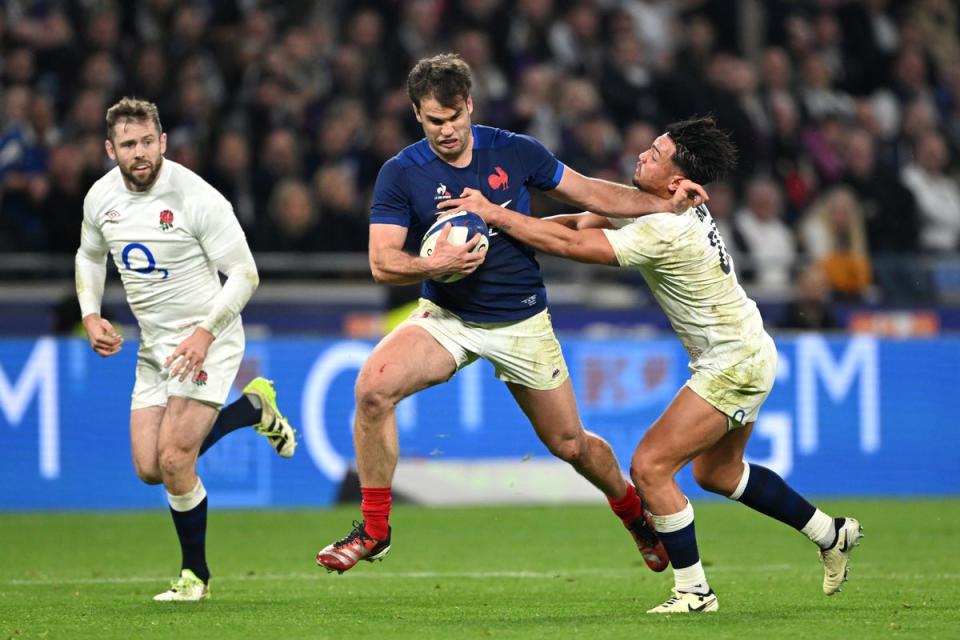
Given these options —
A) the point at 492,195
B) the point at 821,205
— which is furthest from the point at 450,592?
the point at 821,205

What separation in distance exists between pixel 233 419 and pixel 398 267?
6.83ft

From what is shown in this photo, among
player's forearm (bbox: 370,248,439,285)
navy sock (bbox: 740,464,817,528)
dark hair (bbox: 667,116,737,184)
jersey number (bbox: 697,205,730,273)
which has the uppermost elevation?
dark hair (bbox: 667,116,737,184)

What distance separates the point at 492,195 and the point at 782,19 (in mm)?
11445

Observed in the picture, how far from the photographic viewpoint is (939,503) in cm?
1291

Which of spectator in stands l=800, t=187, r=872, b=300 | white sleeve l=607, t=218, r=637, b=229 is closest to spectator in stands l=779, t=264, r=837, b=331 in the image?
spectator in stands l=800, t=187, r=872, b=300

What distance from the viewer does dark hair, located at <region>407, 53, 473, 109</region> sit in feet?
23.1

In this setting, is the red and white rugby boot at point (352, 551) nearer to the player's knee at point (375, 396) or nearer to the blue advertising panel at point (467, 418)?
the player's knee at point (375, 396)

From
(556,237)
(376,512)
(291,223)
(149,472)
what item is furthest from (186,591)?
(291,223)

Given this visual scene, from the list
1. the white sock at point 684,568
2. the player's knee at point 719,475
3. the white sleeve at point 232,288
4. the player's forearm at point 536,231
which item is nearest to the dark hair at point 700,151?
the player's forearm at point 536,231

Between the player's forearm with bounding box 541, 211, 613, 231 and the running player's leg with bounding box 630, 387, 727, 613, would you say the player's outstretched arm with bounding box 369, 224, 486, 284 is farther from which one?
the running player's leg with bounding box 630, 387, 727, 613

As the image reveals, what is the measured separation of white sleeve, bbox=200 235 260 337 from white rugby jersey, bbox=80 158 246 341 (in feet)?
0.14

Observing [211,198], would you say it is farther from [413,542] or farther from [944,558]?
[944,558]

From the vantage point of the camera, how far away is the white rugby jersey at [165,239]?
307 inches

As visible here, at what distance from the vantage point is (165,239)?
307 inches
